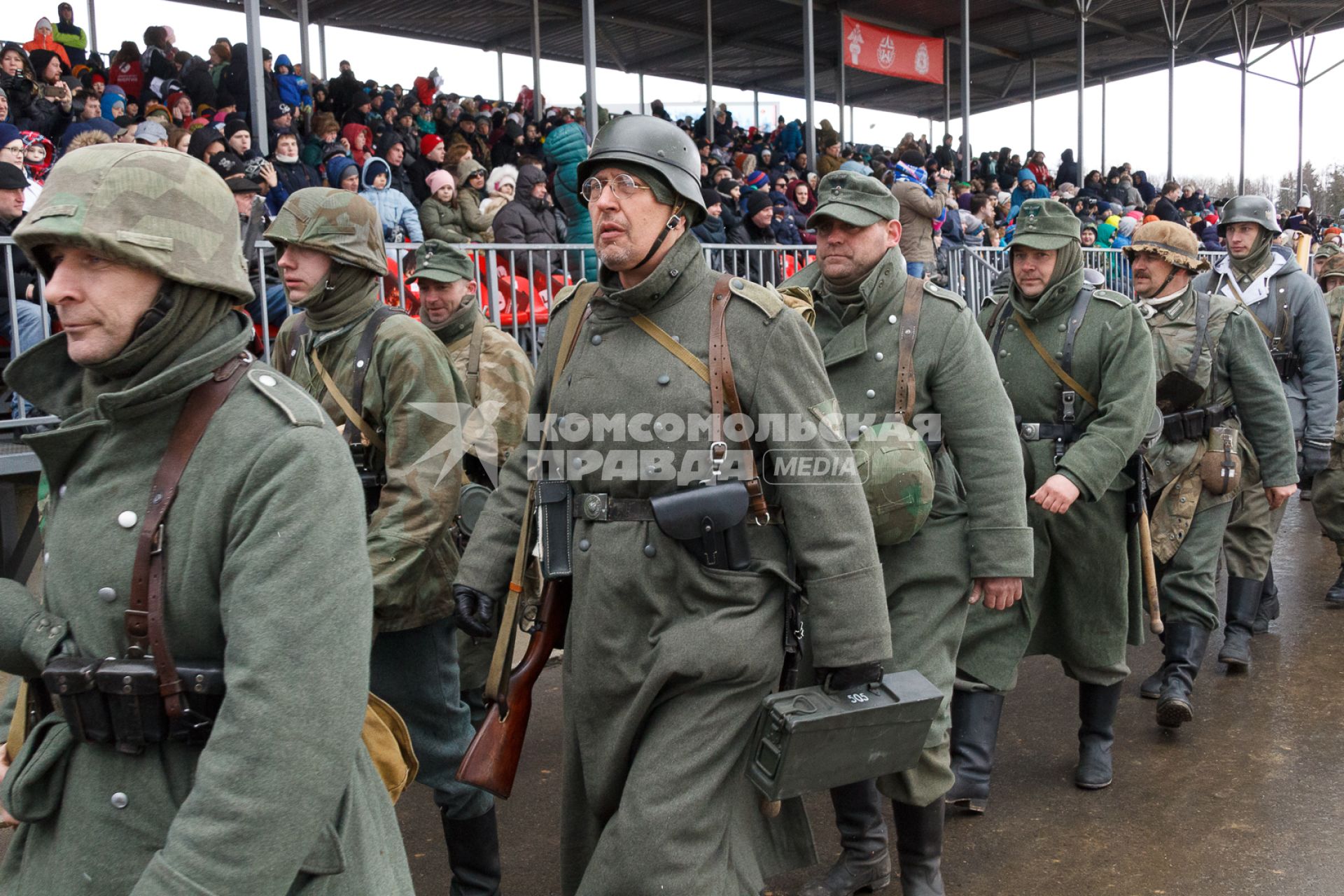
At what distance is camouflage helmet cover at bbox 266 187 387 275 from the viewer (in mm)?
3553

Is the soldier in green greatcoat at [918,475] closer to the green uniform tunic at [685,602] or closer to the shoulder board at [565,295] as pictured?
the green uniform tunic at [685,602]

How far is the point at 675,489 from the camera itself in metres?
2.76

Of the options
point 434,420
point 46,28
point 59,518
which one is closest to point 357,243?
point 434,420

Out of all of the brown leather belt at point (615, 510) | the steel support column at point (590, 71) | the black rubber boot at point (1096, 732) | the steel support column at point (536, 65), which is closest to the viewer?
the brown leather belt at point (615, 510)

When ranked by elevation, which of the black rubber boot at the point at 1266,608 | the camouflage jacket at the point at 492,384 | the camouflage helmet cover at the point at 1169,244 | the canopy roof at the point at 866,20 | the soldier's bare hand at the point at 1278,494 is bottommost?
the black rubber boot at the point at 1266,608

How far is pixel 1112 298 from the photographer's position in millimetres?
4598

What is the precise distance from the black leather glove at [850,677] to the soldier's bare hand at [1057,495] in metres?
1.77

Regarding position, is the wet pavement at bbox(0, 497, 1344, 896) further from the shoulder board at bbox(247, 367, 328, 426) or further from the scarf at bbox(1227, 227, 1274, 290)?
the scarf at bbox(1227, 227, 1274, 290)

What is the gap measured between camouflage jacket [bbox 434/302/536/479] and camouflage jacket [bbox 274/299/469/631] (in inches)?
26.8

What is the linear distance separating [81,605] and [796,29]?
21.6 metres

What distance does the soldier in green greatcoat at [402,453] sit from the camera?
3.38 m

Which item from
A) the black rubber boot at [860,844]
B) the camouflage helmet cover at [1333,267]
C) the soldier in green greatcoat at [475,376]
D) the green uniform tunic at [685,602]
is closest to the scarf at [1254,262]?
the camouflage helmet cover at [1333,267]

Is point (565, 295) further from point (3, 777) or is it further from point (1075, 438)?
point (1075, 438)

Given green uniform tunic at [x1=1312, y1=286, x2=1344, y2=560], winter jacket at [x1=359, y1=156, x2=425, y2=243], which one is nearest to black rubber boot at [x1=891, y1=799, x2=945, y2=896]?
green uniform tunic at [x1=1312, y1=286, x2=1344, y2=560]
